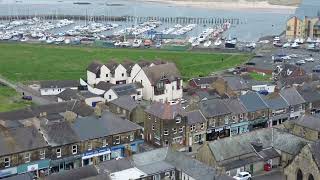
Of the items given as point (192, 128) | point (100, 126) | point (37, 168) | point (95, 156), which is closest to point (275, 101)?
point (192, 128)

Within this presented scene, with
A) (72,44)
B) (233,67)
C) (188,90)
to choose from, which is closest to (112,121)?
(188,90)

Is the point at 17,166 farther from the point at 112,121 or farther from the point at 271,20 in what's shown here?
the point at 271,20

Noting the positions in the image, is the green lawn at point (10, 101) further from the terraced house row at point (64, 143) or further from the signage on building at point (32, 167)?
the signage on building at point (32, 167)

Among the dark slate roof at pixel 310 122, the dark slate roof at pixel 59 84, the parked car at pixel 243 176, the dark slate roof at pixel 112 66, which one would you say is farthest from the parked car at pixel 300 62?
the parked car at pixel 243 176

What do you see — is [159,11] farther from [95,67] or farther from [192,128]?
[192,128]

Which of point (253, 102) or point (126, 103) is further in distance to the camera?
point (126, 103)

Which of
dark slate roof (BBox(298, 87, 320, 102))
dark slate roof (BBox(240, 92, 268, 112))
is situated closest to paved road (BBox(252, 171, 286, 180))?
dark slate roof (BBox(240, 92, 268, 112))

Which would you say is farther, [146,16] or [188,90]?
[146,16]
